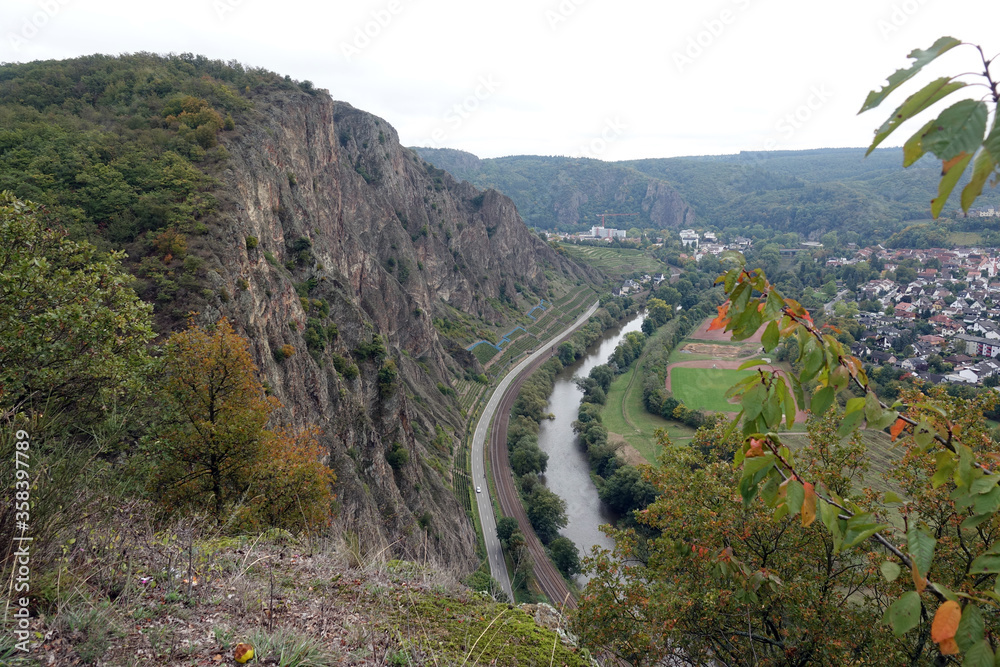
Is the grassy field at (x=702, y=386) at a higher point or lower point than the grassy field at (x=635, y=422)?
lower

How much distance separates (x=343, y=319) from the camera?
115 feet

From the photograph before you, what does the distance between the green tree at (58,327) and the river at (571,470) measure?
92.9 feet

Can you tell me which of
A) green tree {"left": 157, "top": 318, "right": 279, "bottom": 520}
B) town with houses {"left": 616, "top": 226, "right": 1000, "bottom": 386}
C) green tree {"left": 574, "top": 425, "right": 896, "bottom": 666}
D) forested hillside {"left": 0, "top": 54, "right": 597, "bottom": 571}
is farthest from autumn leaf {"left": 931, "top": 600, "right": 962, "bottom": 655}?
town with houses {"left": 616, "top": 226, "right": 1000, "bottom": 386}

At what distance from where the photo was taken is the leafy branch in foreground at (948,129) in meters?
1.75

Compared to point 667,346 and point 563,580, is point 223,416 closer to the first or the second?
point 563,580

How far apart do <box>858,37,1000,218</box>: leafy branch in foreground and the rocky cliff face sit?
372 inches

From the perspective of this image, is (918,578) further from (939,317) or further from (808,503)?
(939,317)

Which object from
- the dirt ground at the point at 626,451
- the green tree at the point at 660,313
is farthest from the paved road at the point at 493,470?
the green tree at the point at 660,313

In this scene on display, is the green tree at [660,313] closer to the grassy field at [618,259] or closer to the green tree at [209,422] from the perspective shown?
the grassy field at [618,259]

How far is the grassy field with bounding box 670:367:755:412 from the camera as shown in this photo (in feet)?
206

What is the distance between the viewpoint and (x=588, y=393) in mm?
64438

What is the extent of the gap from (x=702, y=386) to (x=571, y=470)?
2935 cm

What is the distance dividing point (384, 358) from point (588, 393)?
34.7m

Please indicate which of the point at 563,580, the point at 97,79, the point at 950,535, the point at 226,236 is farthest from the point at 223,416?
the point at 97,79
